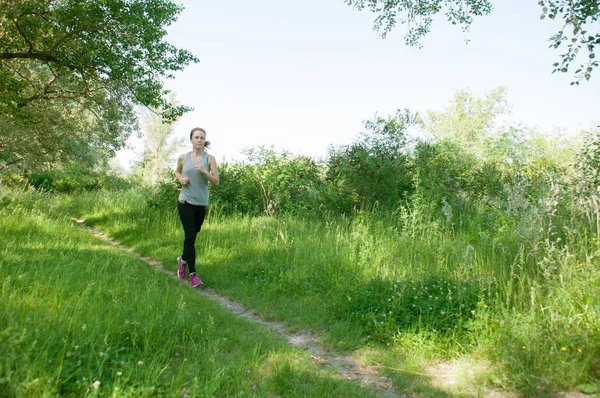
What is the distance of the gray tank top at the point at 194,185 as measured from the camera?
251 inches

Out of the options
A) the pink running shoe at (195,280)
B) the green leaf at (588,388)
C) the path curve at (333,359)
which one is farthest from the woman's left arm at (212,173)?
the green leaf at (588,388)

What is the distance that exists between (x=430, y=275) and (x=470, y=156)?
266 inches

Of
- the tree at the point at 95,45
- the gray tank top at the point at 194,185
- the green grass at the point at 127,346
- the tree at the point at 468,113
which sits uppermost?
the tree at the point at 468,113

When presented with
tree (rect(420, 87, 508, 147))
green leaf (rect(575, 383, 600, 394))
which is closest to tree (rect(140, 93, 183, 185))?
tree (rect(420, 87, 508, 147))

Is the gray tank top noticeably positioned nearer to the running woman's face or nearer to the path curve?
the running woman's face

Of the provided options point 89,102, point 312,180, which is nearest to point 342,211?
point 312,180

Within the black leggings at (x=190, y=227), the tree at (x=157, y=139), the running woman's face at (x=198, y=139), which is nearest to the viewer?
the black leggings at (x=190, y=227)

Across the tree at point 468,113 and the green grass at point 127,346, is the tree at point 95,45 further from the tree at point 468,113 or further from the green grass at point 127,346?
the tree at point 468,113

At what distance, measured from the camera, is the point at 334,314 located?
4773mm

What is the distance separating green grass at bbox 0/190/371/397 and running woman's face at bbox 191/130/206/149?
2501 mm

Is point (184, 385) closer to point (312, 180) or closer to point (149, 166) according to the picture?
point (312, 180)

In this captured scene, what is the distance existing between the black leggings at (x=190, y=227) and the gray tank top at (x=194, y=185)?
102 mm

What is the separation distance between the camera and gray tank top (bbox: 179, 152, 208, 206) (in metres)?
6.38

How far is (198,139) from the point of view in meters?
6.48
